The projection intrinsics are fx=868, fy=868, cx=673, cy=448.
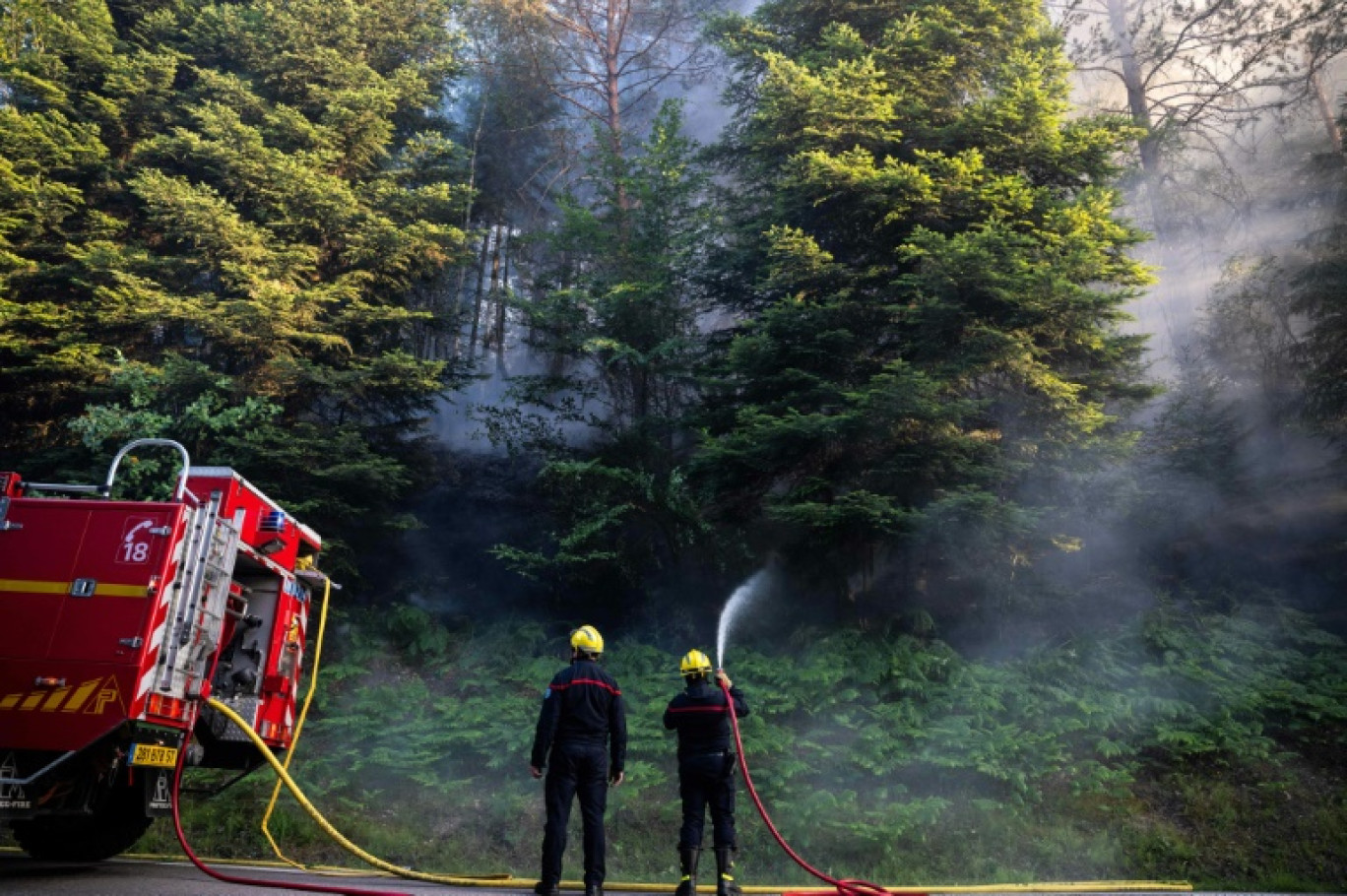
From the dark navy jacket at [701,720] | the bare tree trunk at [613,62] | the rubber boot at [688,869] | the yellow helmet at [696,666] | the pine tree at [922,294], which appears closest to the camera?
the rubber boot at [688,869]

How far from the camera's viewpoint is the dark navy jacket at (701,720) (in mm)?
6434

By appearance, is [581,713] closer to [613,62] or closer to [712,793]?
[712,793]

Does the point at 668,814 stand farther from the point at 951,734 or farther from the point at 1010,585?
the point at 1010,585

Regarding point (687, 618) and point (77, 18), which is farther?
point (77, 18)

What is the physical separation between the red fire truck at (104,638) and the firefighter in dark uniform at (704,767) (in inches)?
137

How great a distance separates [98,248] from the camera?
14484 millimetres

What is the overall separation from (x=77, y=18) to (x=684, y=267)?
13.0m

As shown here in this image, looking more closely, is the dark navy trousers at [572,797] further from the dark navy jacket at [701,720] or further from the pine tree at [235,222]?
the pine tree at [235,222]

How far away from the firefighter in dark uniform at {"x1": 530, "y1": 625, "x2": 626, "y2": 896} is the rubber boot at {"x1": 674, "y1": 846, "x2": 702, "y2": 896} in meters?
0.60

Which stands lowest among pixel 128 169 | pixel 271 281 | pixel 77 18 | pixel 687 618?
pixel 687 618

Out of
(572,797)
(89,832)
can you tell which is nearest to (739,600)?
(572,797)

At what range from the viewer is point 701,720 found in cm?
646

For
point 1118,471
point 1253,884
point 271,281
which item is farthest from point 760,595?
point 271,281

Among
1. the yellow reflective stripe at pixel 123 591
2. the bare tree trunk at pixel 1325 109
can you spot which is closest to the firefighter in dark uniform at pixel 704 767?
the yellow reflective stripe at pixel 123 591
